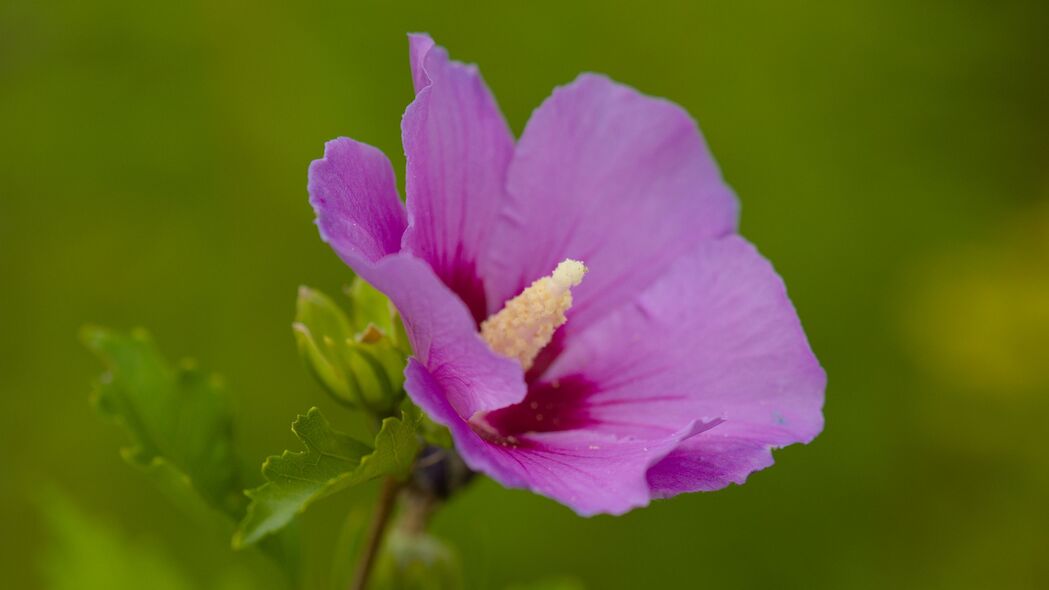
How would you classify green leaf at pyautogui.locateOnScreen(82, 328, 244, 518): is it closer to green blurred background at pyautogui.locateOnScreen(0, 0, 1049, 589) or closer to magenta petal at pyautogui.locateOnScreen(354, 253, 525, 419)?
magenta petal at pyautogui.locateOnScreen(354, 253, 525, 419)

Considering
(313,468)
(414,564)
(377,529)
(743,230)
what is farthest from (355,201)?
(743,230)

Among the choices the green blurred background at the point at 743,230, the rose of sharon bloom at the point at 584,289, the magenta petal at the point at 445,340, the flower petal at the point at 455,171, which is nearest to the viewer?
the magenta petal at the point at 445,340

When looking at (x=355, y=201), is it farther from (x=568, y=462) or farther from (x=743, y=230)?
(x=743, y=230)

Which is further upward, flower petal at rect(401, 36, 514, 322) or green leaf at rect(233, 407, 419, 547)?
flower petal at rect(401, 36, 514, 322)

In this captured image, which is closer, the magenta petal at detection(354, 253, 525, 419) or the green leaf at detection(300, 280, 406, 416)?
the magenta petal at detection(354, 253, 525, 419)

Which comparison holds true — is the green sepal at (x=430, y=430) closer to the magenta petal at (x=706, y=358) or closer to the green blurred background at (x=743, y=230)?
the magenta petal at (x=706, y=358)

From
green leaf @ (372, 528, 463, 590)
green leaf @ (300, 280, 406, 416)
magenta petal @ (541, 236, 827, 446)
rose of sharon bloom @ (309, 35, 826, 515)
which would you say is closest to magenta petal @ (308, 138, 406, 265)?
rose of sharon bloom @ (309, 35, 826, 515)

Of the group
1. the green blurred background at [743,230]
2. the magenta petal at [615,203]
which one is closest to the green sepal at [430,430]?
the magenta petal at [615,203]
